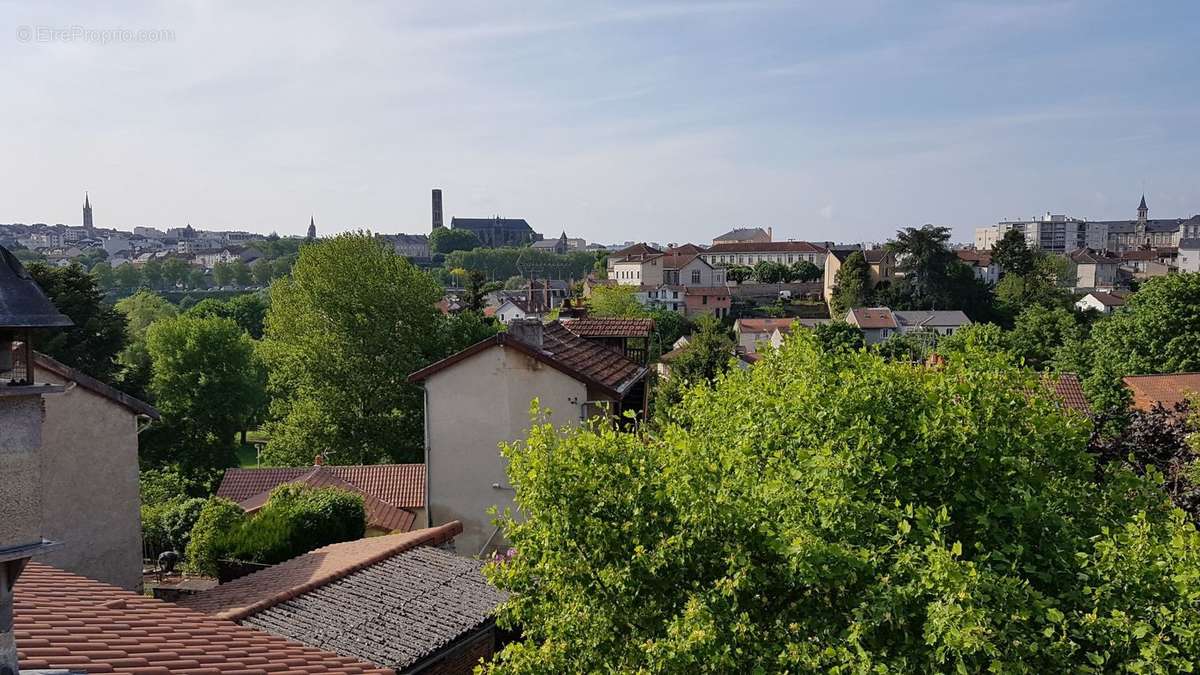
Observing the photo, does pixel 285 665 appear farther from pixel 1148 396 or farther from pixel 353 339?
pixel 1148 396

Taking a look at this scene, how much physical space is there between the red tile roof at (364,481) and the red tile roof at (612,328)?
539cm

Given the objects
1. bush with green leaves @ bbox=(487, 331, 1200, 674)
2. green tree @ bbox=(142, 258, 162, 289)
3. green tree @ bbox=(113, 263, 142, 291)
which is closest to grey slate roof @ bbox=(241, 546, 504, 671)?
bush with green leaves @ bbox=(487, 331, 1200, 674)

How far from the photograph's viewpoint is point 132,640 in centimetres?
618

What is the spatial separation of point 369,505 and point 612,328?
284 inches

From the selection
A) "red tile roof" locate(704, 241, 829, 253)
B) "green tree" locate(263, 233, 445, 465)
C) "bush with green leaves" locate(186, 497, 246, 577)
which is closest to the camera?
"bush with green leaves" locate(186, 497, 246, 577)

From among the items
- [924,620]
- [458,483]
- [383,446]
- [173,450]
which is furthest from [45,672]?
[173,450]

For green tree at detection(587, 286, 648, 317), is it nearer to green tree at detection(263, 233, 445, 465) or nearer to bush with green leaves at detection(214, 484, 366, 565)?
green tree at detection(263, 233, 445, 465)

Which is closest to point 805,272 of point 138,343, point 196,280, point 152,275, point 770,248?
point 770,248

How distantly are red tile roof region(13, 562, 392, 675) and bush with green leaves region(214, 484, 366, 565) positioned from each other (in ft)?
20.3

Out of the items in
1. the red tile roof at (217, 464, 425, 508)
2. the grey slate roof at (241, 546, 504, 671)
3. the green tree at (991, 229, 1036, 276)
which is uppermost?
the green tree at (991, 229, 1036, 276)

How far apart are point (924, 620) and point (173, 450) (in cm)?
3394

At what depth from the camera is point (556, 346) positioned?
18.3 m

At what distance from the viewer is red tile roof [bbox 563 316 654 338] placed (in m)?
22.0

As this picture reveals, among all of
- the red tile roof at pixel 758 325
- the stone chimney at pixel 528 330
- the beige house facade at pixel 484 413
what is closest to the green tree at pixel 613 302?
the red tile roof at pixel 758 325
